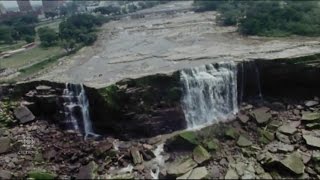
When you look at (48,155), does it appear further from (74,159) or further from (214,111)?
(214,111)

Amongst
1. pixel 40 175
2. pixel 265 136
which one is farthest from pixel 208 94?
pixel 40 175

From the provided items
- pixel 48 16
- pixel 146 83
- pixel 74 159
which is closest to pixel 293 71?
pixel 146 83

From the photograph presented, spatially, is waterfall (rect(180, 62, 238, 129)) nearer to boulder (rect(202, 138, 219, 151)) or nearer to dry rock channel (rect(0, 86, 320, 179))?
dry rock channel (rect(0, 86, 320, 179))

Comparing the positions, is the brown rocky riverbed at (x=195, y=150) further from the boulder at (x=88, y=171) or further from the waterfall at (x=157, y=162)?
the waterfall at (x=157, y=162)

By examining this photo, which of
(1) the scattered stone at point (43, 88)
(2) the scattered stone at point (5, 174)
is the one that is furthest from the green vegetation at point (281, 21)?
(2) the scattered stone at point (5, 174)

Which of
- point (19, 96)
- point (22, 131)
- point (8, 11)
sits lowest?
point (22, 131)

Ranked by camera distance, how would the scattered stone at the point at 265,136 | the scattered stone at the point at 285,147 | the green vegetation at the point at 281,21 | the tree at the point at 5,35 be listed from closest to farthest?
the scattered stone at the point at 285,147 → the scattered stone at the point at 265,136 → the green vegetation at the point at 281,21 → the tree at the point at 5,35

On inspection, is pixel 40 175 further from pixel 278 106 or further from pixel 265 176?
pixel 278 106
